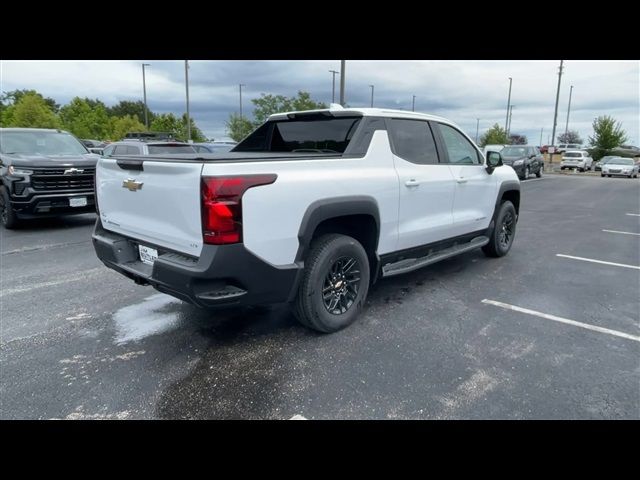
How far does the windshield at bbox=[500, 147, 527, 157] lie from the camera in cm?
2302

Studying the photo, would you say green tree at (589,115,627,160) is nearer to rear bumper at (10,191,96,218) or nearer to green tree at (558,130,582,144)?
green tree at (558,130,582,144)

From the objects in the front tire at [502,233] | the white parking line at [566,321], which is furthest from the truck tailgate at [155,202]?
the front tire at [502,233]

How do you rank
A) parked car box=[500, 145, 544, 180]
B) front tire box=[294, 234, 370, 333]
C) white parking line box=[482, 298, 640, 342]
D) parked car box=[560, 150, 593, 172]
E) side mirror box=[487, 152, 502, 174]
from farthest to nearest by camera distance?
parked car box=[560, 150, 593, 172], parked car box=[500, 145, 544, 180], side mirror box=[487, 152, 502, 174], white parking line box=[482, 298, 640, 342], front tire box=[294, 234, 370, 333]

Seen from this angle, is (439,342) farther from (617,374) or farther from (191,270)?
(191,270)

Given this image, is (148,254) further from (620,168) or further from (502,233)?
(620,168)

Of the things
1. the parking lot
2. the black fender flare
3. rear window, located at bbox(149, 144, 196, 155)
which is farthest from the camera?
rear window, located at bbox(149, 144, 196, 155)

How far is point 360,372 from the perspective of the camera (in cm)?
307

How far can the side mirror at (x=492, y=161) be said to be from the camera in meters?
5.45

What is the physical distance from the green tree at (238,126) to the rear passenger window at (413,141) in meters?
38.0

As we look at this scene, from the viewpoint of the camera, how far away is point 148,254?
133 inches

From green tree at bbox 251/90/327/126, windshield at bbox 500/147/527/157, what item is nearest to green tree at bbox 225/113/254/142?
green tree at bbox 251/90/327/126

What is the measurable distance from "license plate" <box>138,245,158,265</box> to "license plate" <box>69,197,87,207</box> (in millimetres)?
5452
